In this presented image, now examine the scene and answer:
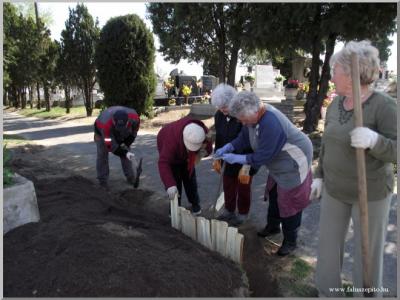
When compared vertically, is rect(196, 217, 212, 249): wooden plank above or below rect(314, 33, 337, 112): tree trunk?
below

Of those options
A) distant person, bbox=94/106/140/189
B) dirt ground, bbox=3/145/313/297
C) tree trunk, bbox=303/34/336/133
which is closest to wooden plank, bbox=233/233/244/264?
dirt ground, bbox=3/145/313/297

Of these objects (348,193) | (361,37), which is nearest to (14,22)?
(361,37)

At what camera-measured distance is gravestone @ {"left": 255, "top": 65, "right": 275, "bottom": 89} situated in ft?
79.7

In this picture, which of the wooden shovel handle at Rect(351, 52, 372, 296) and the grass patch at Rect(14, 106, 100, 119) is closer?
the wooden shovel handle at Rect(351, 52, 372, 296)

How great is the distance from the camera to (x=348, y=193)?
2260 mm

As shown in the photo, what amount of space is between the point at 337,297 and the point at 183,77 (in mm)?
23673

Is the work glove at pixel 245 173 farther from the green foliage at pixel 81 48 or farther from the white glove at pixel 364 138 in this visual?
Answer: the green foliage at pixel 81 48

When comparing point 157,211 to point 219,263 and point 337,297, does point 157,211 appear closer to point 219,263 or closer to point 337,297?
point 219,263

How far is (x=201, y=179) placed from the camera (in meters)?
6.11

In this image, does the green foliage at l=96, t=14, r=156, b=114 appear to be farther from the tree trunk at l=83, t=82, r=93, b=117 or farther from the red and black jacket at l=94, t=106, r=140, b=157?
the red and black jacket at l=94, t=106, r=140, b=157

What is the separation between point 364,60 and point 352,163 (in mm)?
569

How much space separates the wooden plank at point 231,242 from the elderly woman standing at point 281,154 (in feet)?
1.61

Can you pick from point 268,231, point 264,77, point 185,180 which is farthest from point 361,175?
point 264,77

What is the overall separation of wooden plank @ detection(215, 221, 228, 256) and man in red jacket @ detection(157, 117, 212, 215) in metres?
0.56
